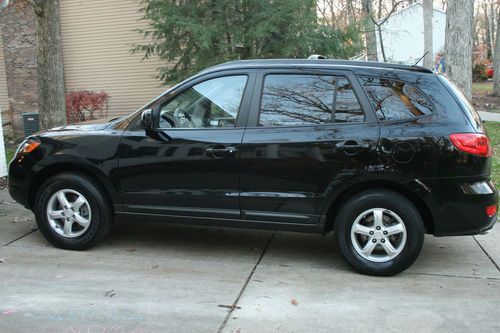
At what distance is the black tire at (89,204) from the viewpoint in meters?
4.88

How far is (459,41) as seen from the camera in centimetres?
995

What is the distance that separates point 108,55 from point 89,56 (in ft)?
2.05

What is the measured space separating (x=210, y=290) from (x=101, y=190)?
5.32 feet

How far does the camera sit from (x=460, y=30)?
388 inches

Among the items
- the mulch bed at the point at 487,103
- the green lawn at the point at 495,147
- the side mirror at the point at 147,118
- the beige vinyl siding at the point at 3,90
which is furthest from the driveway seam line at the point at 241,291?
the mulch bed at the point at 487,103

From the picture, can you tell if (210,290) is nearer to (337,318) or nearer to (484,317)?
(337,318)

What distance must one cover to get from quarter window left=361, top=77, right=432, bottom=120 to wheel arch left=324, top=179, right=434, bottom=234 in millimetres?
567

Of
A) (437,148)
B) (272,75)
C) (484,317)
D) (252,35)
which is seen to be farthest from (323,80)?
(252,35)

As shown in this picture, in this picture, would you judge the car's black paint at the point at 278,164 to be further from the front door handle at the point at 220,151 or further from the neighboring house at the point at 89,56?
the neighboring house at the point at 89,56

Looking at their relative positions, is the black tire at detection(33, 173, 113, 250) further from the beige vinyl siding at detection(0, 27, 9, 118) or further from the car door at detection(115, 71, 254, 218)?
the beige vinyl siding at detection(0, 27, 9, 118)

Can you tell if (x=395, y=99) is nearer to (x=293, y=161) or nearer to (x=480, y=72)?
(x=293, y=161)

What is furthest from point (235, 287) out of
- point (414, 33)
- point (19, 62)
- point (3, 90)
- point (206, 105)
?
point (414, 33)

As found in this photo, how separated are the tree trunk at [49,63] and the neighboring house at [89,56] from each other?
5897 mm

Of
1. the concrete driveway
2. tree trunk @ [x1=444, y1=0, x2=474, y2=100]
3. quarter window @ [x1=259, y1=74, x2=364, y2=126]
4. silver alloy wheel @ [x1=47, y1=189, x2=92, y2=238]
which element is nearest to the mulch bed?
tree trunk @ [x1=444, y1=0, x2=474, y2=100]
